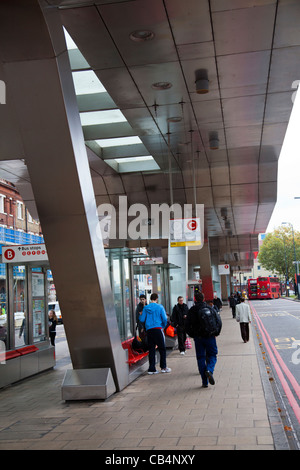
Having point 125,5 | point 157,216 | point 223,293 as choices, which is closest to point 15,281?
point 125,5

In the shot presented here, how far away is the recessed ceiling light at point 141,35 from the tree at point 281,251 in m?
83.4

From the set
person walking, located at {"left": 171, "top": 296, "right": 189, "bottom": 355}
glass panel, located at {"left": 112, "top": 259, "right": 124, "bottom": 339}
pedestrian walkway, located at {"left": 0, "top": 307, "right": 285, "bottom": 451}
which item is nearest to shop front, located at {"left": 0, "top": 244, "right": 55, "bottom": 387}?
pedestrian walkway, located at {"left": 0, "top": 307, "right": 285, "bottom": 451}

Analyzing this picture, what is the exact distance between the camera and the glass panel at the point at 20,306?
11.9 m

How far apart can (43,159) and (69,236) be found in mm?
1285

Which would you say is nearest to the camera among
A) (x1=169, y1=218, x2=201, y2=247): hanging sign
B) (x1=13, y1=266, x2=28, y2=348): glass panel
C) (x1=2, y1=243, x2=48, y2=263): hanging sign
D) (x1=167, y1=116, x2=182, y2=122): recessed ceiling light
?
(x1=2, y1=243, x2=48, y2=263): hanging sign

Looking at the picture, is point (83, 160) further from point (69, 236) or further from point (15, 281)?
point (15, 281)

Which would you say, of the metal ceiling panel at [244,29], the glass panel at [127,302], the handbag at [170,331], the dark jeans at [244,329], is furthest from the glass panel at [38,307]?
the metal ceiling panel at [244,29]

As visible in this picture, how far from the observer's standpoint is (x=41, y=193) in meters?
7.71

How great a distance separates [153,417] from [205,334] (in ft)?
7.62

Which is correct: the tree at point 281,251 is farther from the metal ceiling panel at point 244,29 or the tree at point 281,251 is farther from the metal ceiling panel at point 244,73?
the metal ceiling panel at point 244,29

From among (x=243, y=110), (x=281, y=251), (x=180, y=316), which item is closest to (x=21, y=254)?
(x=180, y=316)

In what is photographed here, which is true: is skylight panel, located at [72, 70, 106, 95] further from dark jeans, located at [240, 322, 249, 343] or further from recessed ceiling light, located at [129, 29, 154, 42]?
dark jeans, located at [240, 322, 249, 343]

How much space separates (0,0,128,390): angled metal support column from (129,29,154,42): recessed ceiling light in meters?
1.45

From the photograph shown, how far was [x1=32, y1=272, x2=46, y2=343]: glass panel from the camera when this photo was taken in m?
13.0
